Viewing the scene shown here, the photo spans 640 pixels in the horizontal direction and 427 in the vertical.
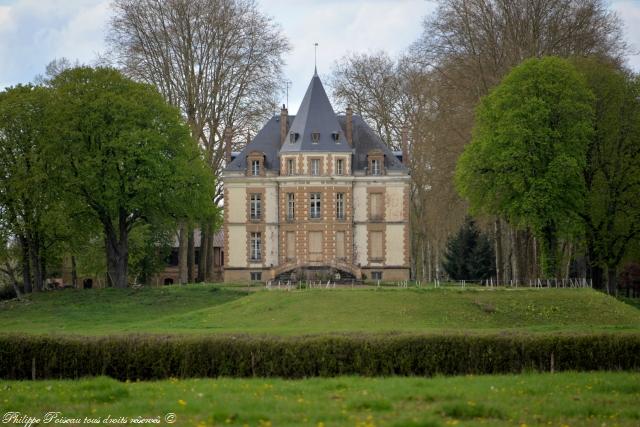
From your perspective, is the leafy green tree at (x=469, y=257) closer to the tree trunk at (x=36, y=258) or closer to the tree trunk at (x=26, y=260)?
the tree trunk at (x=36, y=258)

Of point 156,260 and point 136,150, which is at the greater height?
point 136,150

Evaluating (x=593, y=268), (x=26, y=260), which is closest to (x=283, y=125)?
(x=26, y=260)

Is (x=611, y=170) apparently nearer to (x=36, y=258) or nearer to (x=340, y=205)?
(x=340, y=205)

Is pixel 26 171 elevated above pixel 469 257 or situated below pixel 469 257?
above

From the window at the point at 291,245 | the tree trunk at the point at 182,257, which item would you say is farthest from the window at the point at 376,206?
the tree trunk at the point at 182,257

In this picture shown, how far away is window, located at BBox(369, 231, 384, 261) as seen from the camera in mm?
62562

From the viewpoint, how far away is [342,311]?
39031 mm

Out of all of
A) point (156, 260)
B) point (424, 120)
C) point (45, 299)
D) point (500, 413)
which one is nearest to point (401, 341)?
point (500, 413)

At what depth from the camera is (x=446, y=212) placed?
196ft

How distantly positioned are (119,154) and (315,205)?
51.6 feet

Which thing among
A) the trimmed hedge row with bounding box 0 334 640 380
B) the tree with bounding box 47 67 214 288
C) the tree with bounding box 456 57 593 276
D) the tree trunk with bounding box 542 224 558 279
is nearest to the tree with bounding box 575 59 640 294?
the tree with bounding box 456 57 593 276

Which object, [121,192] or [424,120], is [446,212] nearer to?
[424,120]

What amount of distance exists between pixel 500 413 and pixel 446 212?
45.7m

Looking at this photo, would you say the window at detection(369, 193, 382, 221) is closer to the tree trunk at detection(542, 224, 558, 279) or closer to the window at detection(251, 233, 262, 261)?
the window at detection(251, 233, 262, 261)
